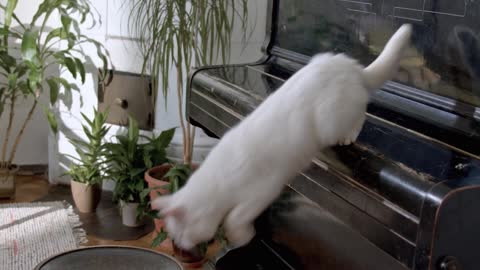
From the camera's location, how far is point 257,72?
158 centimetres

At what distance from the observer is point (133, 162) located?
252 centimetres

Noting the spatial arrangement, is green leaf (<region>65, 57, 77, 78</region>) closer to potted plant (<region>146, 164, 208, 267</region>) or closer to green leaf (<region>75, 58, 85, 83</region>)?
green leaf (<region>75, 58, 85, 83</region>)

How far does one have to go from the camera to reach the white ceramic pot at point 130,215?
253 centimetres

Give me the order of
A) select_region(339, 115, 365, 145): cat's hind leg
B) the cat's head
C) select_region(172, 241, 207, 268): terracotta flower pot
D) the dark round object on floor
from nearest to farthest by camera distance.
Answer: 1. the cat's head
2. select_region(339, 115, 365, 145): cat's hind leg
3. the dark round object on floor
4. select_region(172, 241, 207, 268): terracotta flower pot

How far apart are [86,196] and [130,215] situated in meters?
0.23

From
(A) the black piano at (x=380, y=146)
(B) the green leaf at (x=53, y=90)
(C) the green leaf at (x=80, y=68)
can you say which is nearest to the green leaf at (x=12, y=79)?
(B) the green leaf at (x=53, y=90)

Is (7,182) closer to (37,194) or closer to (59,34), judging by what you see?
(37,194)

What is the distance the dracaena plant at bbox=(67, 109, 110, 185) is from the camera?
8.50ft

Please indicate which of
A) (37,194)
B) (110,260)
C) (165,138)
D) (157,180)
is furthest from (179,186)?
(37,194)

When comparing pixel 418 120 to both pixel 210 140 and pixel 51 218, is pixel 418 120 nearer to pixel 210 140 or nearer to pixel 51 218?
pixel 210 140

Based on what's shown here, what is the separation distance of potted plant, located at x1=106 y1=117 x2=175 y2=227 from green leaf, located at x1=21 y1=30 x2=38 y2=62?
1.55ft

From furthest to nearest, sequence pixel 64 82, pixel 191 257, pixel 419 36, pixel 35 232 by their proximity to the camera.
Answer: pixel 64 82
pixel 35 232
pixel 191 257
pixel 419 36

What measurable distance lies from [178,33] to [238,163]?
1.43m

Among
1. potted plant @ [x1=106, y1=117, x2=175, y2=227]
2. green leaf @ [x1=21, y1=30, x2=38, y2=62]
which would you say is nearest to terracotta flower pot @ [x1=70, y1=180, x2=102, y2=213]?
potted plant @ [x1=106, y1=117, x2=175, y2=227]
